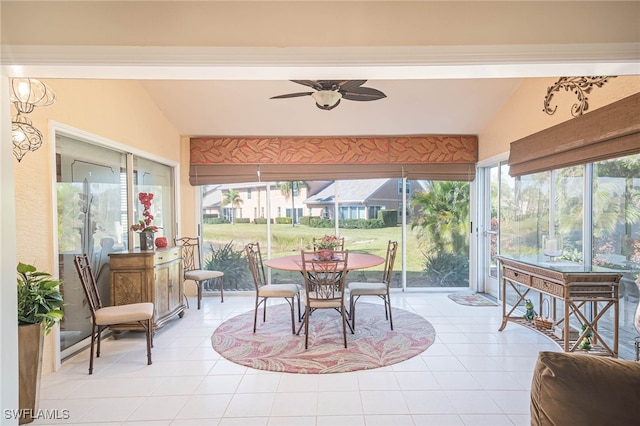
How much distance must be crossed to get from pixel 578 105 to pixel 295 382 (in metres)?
3.48

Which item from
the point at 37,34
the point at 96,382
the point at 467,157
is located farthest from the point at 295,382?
the point at 467,157

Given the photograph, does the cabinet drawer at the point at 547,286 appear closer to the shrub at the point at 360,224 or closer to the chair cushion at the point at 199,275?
the shrub at the point at 360,224

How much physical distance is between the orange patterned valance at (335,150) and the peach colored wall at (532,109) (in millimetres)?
504

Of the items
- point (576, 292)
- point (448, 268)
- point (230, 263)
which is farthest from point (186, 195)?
point (576, 292)

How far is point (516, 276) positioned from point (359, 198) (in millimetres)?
2579

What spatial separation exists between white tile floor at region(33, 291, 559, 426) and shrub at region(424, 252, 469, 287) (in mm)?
1952

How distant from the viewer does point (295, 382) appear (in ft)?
8.65

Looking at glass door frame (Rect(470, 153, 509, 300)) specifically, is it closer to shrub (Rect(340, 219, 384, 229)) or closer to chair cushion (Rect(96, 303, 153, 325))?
shrub (Rect(340, 219, 384, 229))

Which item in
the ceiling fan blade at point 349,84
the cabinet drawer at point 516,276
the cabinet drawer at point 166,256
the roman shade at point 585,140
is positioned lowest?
the cabinet drawer at point 516,276

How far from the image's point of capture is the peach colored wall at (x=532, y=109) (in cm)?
268

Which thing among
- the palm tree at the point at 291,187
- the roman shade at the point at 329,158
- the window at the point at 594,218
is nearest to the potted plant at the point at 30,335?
the roman shade at the point at 329,158

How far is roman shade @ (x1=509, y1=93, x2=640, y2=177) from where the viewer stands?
247cm

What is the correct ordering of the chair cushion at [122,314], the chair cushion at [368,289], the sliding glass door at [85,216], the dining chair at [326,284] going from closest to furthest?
1. the chair cushion at [122,314]
2. the sliding glass door at [85,216]
3. the dining chair at [326,284]
4. the chair cushion at [368,289]

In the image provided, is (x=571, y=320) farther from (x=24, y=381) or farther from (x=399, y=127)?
(x=24, y=381)
